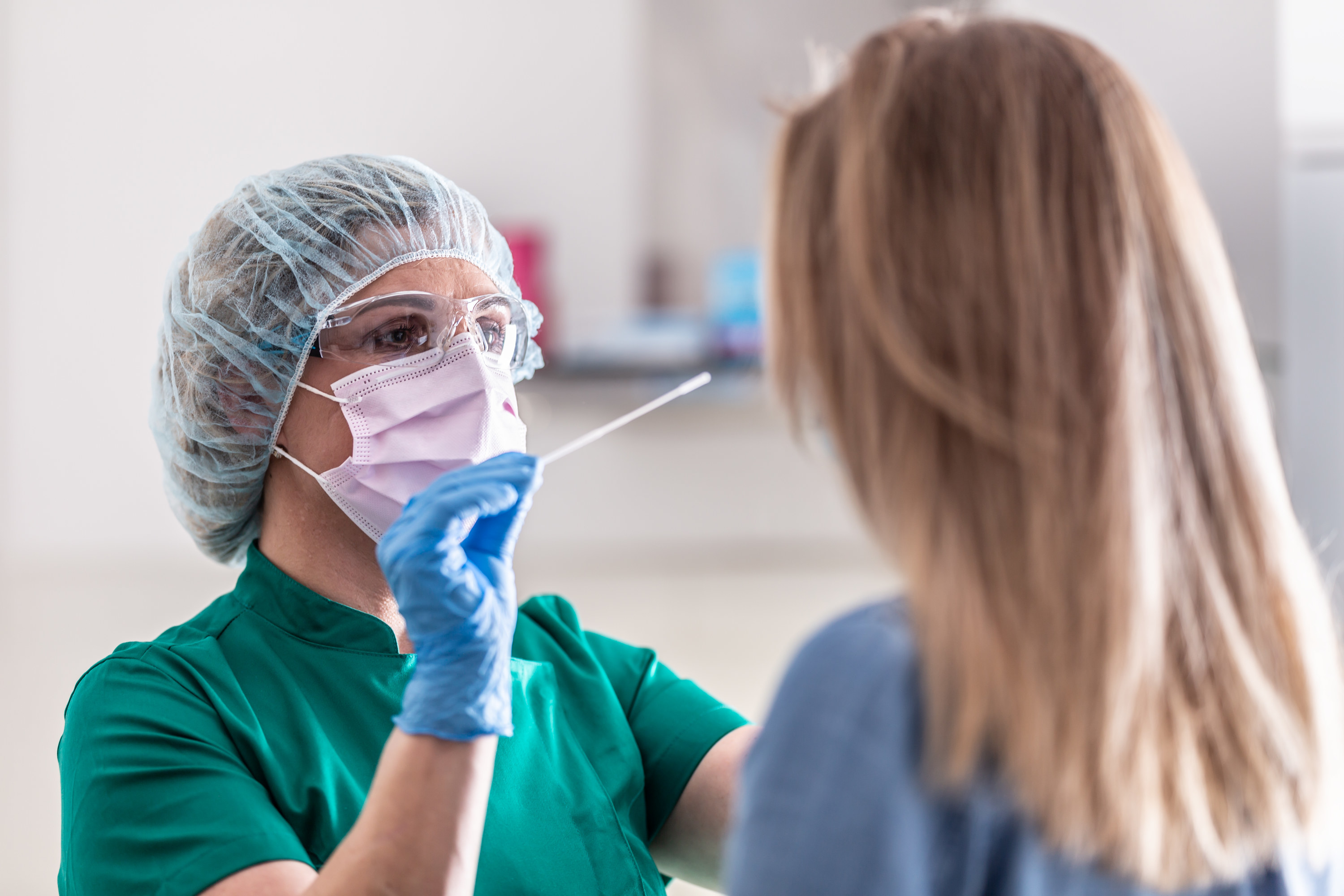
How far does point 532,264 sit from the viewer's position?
340 centimetres

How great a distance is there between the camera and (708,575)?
141 inches

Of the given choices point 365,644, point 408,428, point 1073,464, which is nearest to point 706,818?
point 365,644

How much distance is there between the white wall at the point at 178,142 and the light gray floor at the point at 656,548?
0.18 m

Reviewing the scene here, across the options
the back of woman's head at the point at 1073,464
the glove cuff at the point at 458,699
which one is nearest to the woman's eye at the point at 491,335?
the glove cuff at the point at 458,699

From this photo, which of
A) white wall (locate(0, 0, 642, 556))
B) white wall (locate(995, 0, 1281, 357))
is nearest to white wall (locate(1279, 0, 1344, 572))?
white wall (locate(995, 0, 1281, 357))

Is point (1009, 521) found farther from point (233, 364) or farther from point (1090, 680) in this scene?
point (233, 364)

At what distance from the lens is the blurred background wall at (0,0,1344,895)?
Result: 3.36 metres

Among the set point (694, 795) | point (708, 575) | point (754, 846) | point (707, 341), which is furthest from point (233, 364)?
point (708, 575)

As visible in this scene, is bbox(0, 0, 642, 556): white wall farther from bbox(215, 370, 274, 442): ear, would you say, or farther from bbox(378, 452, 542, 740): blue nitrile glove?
bbox(378, 452, 542, 740): blue nitrile glove

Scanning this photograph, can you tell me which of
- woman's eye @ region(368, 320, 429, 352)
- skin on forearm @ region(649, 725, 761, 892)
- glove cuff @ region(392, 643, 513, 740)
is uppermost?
woman's eye @ region(368, 320, 429, 352)

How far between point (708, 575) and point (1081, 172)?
304cm

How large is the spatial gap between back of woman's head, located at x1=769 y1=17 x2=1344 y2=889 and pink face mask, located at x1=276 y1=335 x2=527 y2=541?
0.58 meters

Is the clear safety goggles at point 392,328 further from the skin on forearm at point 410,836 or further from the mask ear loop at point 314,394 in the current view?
the skin on forearm at point 410,836

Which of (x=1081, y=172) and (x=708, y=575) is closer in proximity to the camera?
(x=1081, y=172)
